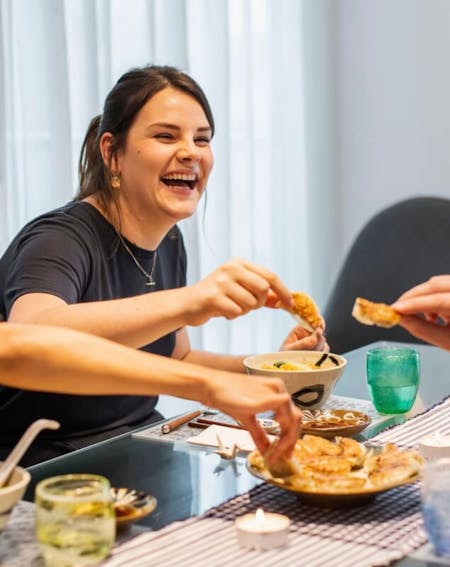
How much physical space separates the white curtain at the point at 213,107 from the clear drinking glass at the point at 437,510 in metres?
1.85

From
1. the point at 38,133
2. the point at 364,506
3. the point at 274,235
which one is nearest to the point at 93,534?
the point at 364,506

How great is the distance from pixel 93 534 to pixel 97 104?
2140 mm

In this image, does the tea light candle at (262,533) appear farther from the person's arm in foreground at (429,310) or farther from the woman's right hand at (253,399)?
the person's arm in foreground at (429,310)

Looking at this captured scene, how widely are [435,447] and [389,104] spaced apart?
9.06 ft

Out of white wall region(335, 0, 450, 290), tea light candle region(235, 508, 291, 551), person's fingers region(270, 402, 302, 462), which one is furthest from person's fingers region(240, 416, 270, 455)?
white wall region(335, 0, 450, 290)

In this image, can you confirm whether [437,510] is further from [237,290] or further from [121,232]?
[121,232]

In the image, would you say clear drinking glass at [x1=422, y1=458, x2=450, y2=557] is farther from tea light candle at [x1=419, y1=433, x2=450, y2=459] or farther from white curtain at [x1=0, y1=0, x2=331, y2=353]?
white curtain at [x1=0, y1=0, x2=331, y2=353]

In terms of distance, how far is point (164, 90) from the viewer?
2045 millimetres

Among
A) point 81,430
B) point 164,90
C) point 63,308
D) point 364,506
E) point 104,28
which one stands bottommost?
point 81,430

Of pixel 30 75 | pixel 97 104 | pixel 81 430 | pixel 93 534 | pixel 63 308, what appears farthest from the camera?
pixel 97 104

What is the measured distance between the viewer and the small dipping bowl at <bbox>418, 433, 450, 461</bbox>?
1.38m

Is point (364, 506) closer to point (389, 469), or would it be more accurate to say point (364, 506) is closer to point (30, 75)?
point (389, 469)

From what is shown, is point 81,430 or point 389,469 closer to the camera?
point 389,469

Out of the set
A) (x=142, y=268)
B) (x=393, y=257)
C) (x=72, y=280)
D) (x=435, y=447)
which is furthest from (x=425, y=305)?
(x=393, y=257)
